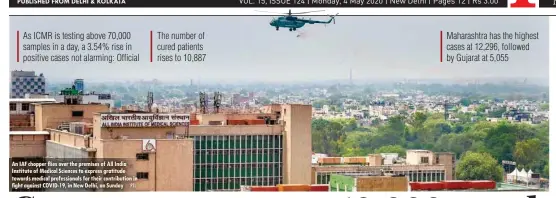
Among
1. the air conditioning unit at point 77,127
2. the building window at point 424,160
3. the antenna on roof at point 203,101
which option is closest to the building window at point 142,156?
the air conditioning unit at point 77,127

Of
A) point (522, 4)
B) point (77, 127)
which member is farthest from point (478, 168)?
point (522, 4)

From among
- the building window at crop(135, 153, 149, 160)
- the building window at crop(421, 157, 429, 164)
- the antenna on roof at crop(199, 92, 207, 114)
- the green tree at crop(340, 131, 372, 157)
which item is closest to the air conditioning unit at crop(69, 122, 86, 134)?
the building window at crop(135, 153, 149, 160)

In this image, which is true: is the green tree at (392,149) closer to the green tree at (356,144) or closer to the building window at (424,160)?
the green tree at (356,144)

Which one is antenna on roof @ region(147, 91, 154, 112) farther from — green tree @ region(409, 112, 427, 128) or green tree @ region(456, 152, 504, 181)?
green tree @ region(409, 112, 427, 128)

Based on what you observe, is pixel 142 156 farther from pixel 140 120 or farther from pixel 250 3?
pixel 250 3

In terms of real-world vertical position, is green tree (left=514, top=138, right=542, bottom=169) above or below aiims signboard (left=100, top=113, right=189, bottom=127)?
below

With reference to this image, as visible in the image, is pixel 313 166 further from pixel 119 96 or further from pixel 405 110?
pixel 405 110
